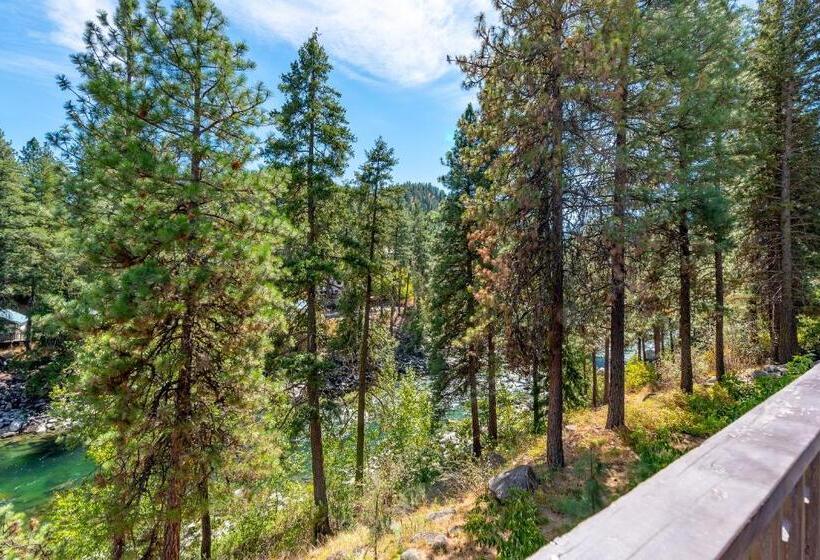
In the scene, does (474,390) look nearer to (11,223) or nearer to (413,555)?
(413,555)

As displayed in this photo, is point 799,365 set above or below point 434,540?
above

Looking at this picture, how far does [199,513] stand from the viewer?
6664mm

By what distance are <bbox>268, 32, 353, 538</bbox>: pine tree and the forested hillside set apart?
0.07 metres

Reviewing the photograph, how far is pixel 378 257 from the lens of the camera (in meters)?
14.9

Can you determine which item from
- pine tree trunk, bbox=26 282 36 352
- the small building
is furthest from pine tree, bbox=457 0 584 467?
the small building

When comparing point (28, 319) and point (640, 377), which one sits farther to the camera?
point (28, 319)

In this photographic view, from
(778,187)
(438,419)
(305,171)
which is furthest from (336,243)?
(778,187)

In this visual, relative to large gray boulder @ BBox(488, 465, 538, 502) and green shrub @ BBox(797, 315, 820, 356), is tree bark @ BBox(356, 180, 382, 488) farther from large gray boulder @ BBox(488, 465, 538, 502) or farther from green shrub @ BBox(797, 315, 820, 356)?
green shrub @ BBox(797, 315, 820, 356)

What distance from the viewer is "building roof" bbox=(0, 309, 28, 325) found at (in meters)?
30.1

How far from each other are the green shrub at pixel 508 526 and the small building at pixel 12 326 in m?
37.9

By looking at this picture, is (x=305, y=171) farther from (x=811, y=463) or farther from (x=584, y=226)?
(x=811, y=463)

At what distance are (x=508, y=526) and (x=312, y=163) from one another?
10.3m

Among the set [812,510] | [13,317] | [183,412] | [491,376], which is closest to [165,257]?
[183,412]

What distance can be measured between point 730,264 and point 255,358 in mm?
20852
